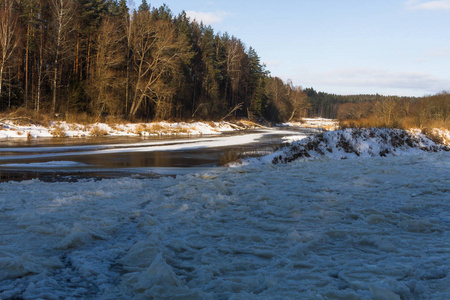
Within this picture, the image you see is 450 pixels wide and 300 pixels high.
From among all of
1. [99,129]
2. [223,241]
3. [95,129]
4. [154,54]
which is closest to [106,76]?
[154,54]

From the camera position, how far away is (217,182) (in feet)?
26.5


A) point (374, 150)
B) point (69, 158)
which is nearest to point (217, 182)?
point (69, 158)

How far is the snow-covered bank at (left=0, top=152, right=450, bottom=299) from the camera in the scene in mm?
3039

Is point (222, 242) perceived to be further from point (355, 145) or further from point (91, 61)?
point (91, 61)

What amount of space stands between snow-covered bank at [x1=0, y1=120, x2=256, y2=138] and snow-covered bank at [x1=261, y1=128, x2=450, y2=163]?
1827 centimetres

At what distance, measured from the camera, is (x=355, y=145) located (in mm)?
16812

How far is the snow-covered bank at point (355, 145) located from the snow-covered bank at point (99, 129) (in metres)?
18.3

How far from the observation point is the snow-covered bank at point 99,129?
2402cm

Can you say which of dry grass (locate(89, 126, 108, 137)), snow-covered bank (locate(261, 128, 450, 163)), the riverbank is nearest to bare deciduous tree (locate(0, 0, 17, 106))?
the riverbank

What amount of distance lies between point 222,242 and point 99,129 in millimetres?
26951

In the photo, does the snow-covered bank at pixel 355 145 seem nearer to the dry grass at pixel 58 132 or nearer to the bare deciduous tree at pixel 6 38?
the dry grass at pixel 58 132

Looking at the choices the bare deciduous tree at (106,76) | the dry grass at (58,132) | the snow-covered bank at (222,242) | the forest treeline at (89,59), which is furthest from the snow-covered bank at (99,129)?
the snow-covered bank at (222,242)

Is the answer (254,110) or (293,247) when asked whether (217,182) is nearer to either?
(293,247)

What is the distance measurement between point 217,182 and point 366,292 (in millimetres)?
5356
